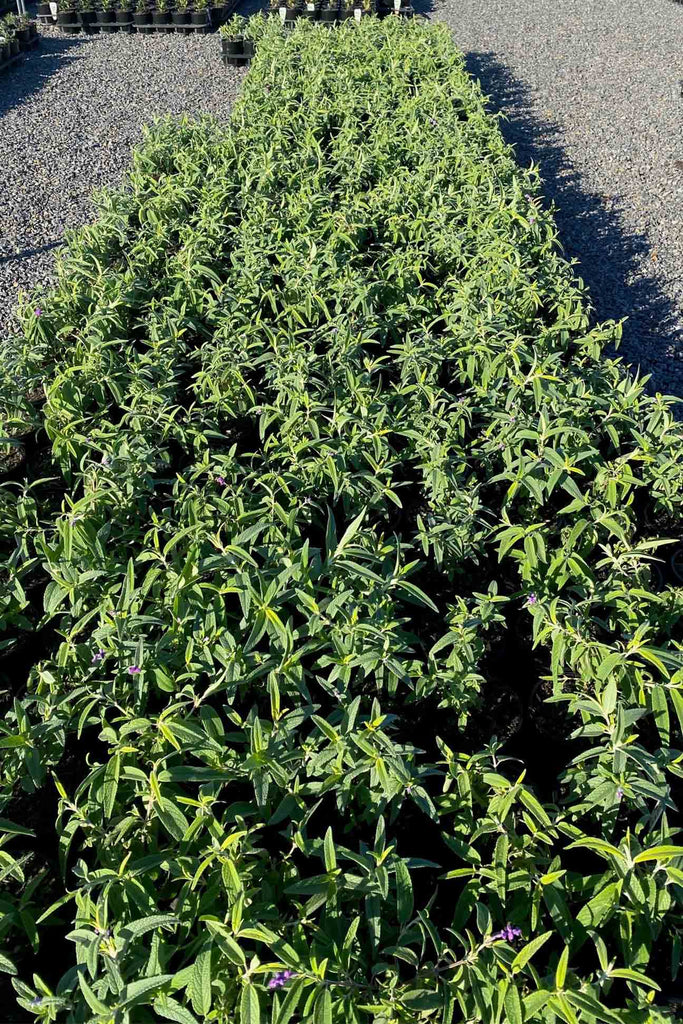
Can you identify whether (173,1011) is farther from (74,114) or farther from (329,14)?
(329,14)

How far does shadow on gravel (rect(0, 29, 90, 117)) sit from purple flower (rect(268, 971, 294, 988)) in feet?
28.6

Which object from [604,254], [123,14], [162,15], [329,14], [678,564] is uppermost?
[123,14]

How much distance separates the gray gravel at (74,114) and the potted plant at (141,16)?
26cm

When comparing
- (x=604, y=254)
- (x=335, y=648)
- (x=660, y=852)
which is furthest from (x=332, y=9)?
(x=660, y=852)

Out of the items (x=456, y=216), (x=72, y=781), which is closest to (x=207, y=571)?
(x=72, y=781)

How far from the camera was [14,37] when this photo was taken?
8.73m

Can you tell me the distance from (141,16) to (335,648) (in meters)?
11.5

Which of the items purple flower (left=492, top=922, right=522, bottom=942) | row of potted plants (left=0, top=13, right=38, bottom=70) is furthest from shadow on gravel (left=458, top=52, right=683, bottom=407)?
row of potted plants (left=0, top=13, right=38, bottom=70)

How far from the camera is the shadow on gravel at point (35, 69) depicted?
25.9 feet

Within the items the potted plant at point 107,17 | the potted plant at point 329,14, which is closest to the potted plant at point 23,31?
the potted plant at point 107,17

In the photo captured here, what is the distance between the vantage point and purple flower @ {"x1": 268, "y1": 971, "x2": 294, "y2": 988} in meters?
1.24

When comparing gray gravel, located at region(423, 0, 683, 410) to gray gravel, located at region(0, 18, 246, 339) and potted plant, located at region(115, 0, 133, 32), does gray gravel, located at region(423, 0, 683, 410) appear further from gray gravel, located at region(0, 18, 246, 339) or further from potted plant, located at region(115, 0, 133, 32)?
potted plant, located at region(115, 0, 133, 32)

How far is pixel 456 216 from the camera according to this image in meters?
3.92

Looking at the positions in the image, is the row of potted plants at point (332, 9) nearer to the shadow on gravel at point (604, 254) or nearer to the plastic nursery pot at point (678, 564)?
the shadow on gravel at point (604, 254)
